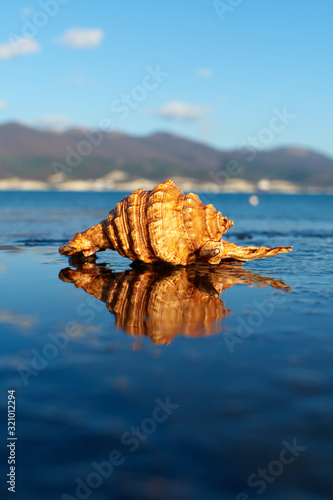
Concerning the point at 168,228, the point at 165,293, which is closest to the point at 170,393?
the point at 165,293

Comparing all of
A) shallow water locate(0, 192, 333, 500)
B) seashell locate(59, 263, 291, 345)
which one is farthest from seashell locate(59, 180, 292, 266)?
shallow water locate(0, 192, 333, 500)

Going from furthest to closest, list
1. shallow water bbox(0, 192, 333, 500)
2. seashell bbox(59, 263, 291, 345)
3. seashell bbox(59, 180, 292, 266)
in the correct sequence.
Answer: seashell bbox(59, 180, 292, 266), seashell bbox(59, 263, 291, 345), shallow water bbox(0, 192, 333, 500)

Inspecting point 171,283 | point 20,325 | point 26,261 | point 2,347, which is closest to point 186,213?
point 171,283

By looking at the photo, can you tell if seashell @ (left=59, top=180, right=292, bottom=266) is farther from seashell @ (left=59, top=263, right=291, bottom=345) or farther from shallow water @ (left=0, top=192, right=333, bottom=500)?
shallow water @ (left=0, top=192, right=333, bottom=500)

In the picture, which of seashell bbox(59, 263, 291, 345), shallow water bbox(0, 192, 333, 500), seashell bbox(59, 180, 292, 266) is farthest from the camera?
seashell bbox(59, 180, 292, 266)

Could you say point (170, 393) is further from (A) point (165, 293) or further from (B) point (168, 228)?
(B) point (168, 228)
